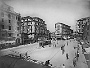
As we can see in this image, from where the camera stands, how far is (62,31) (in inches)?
91.0

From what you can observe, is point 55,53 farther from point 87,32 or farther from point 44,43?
point 87,32

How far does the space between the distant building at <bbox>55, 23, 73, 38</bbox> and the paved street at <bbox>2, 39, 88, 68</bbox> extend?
0.57 ft


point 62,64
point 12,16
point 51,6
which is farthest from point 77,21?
point 12,16

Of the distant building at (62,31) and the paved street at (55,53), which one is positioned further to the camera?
the distant building at (62,31)

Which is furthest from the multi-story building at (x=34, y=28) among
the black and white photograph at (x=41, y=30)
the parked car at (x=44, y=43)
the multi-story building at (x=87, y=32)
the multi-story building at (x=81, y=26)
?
the multi-story building at (x=87, y=32)

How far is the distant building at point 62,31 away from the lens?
2309 mm

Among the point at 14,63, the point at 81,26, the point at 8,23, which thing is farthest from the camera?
the point at 81,26

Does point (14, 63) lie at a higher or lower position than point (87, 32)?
lower

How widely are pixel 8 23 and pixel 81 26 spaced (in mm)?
1913

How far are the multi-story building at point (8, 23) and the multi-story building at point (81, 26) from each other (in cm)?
155

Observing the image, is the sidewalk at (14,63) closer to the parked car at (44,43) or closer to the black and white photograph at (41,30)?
the black and white photograph at (41,30)

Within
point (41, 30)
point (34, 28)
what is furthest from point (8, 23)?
point (41, 30)

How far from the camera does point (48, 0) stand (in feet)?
7.80

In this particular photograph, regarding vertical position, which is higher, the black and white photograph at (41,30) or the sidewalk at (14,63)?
the black and white photograph at (41,30)
